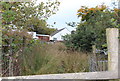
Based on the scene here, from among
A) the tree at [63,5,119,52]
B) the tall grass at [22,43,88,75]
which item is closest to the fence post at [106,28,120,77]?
the tall grass at [22,43,88,75]

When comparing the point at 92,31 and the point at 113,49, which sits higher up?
the point at 92,31

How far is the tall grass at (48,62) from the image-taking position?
3.30 meters

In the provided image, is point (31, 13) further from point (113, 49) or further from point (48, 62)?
point (113, 49)

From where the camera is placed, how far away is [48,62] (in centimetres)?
339

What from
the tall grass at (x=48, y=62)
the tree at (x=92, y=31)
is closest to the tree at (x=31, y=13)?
the tall grass at (x=48, y=62)

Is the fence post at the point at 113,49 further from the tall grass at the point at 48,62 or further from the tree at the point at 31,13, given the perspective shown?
the tree at the point at 31,13

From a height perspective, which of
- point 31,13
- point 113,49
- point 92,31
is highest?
point 31,13

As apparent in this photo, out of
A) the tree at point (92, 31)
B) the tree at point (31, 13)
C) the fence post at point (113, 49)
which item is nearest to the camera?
the fence post at point (113, 49)

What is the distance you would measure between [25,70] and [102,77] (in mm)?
1514

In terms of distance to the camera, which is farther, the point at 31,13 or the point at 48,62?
the point at 31,13

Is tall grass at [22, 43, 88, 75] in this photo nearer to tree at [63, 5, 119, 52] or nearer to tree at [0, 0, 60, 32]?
tree at [0, 0, 60, 32]

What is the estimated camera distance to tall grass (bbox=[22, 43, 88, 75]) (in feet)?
10.8

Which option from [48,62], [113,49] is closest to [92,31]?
[113,49]

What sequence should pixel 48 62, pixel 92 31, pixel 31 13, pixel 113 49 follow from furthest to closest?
pixel 92 31 < pixel 31 13 < pixel 48 62 < pixel 113 49
